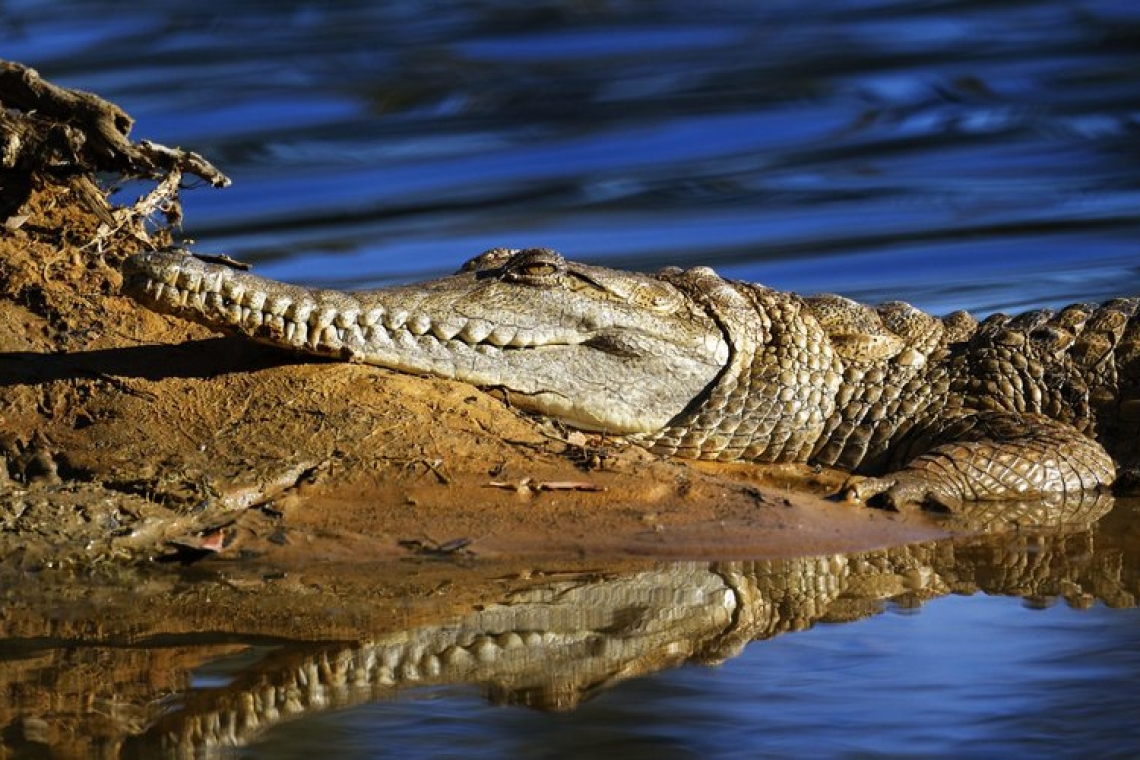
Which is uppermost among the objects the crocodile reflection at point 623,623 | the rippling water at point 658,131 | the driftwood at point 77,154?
the rippling water at point 658,131

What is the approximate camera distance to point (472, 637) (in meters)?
4.49

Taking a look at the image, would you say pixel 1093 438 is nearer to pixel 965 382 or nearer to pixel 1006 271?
pixel 965 382

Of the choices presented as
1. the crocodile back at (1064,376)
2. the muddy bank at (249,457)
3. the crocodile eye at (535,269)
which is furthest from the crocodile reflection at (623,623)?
the crocodile eye at (535,269)

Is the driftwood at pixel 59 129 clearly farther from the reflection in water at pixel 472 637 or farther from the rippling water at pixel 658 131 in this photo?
the rippling water at pixel 658 131

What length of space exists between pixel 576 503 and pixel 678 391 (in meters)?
1.23

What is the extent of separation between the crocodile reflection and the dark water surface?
0.09m

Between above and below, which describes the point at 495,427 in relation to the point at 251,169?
below

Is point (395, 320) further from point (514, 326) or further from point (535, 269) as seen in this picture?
point (535, 269)

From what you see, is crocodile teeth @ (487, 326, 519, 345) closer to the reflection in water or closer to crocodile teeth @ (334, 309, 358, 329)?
crocodile teeth @ (334, 309, 358, 329)

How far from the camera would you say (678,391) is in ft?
22.5

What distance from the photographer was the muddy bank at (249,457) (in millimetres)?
5410

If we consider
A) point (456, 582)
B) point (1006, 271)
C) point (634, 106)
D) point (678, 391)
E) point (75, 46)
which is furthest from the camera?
point (75, 46)

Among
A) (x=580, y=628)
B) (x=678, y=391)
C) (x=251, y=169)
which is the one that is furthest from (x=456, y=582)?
(x=251, y=169)

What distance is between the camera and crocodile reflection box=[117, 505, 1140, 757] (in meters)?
4.01
